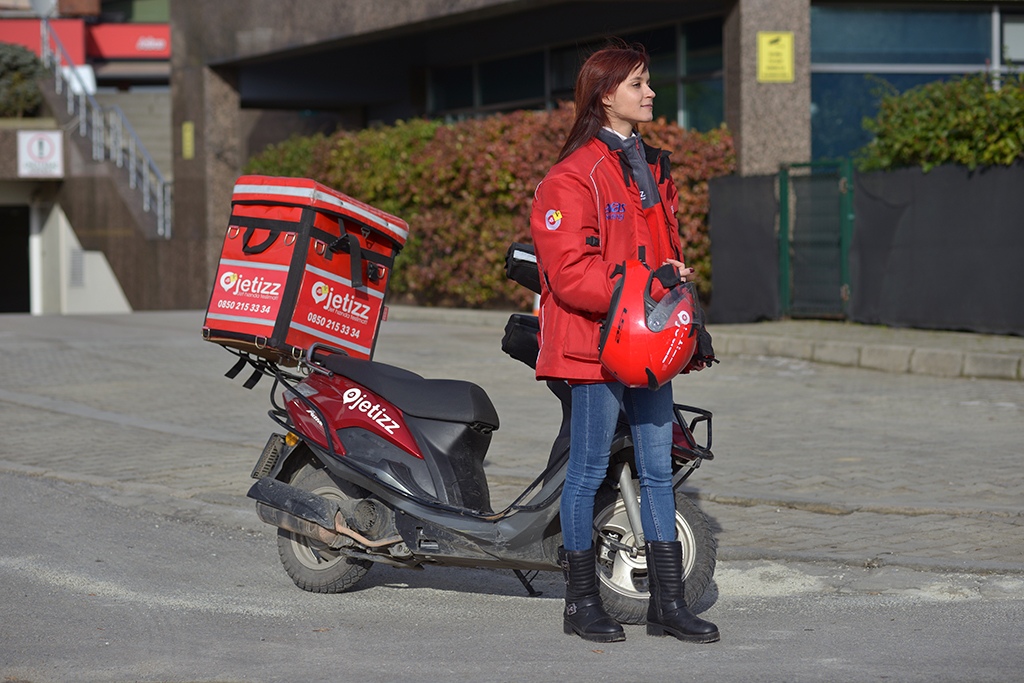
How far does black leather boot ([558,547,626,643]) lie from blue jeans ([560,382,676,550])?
0.05 meters

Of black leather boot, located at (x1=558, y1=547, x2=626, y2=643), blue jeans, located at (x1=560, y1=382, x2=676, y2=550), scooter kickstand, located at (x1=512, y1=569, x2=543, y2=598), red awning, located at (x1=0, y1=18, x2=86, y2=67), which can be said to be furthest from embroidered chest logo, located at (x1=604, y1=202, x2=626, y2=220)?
red awning, located at (x1=0, y1=18, x2=86, y2=67)

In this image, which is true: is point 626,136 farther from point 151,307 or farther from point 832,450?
point 151,307

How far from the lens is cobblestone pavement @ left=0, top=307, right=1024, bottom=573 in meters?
5.74

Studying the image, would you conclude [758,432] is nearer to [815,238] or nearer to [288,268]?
[288,268]

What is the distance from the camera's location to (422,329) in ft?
52.4

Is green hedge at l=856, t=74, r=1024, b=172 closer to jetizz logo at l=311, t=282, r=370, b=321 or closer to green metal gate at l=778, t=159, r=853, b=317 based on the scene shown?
green metal gate at l=778, t=159, r=853, b=317

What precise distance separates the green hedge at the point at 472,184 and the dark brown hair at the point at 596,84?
35.6 ft

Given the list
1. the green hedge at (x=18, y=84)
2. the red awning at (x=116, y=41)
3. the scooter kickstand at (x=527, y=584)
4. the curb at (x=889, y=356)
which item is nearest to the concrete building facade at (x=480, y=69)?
the green hedge at (x=18, y=84)

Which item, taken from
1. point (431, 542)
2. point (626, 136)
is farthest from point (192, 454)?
point (626, 136)

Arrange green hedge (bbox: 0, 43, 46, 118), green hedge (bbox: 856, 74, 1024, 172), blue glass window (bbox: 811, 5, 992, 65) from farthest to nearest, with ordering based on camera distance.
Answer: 1. green hedge (bbox: 0, 43, 46, 118)
2. blue glass window (bbox: 811, 5, 992, 65)
3. green hedge (bbox: 856, 74, 1024, 172)

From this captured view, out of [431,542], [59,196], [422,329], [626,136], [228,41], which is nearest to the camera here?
[626,136]

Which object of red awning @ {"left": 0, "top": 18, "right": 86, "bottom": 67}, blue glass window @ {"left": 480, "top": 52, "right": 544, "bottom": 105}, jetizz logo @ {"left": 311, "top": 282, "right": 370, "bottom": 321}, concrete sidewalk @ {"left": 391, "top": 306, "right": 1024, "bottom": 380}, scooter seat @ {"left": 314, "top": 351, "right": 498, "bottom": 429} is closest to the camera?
scooter seat @ {"left": 314, "top": 351, "right": 498, "bottom": 429}

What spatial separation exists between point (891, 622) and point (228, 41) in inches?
768

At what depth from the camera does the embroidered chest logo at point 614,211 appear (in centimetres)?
397
